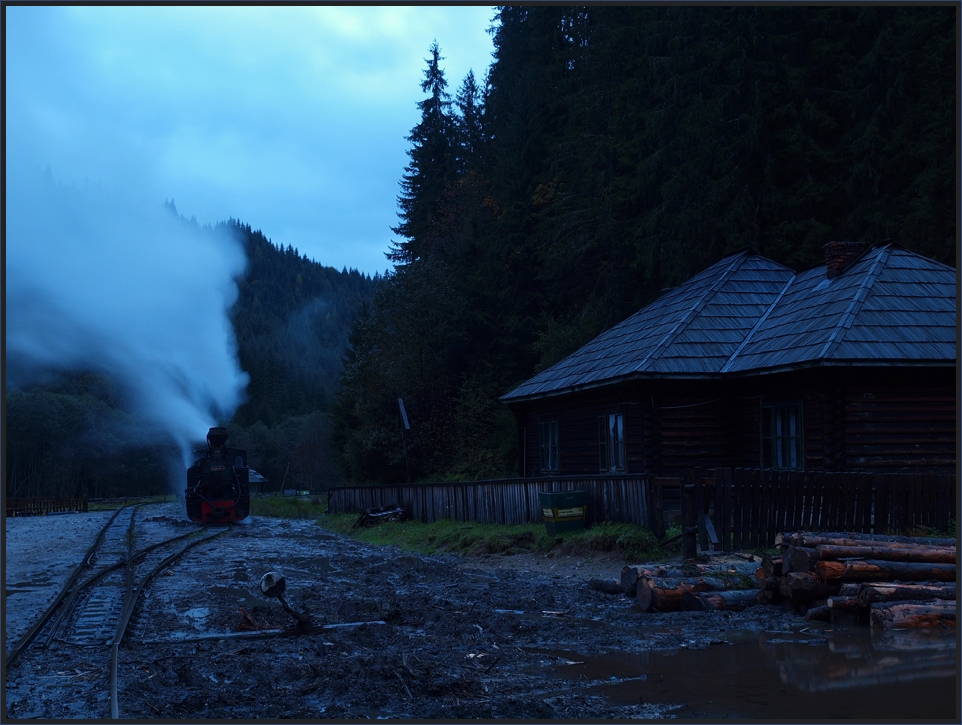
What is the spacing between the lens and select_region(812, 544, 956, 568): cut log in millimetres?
9969

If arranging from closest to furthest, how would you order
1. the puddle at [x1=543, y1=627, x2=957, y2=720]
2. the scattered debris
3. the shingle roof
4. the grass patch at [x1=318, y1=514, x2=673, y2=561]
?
the puddle at [x1=543, y1=627, x2=957, y2=720], the grass patch at [x1=318, y1=514, x2=673, y2=561], the shingle roof, the scattered debris

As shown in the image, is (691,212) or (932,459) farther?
(691,212)

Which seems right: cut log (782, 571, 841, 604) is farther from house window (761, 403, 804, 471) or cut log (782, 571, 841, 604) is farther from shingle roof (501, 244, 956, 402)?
house window (761, 403, 804, 471)

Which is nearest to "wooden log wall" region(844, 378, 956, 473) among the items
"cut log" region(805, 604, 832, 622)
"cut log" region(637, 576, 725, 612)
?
"cut log" region(637, 576, 725, 612)

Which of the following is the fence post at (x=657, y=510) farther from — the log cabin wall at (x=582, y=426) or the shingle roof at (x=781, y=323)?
the log cabin wall at (x=582, y=426)

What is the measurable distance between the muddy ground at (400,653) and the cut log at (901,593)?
86 cm

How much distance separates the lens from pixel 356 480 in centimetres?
4759

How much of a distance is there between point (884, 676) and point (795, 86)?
90.5ft

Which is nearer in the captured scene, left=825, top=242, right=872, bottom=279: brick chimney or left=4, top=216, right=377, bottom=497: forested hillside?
left=825, top=242, right=872, bottom=279: brick chimney

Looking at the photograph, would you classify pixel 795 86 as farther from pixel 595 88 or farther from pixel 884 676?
pixel 884 676

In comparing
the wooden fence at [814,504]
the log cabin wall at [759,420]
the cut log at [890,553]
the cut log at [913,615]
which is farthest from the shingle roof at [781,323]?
the cut log at [913,615]

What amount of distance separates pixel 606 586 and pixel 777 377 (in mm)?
8453

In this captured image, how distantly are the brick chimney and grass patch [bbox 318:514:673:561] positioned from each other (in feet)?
29.8

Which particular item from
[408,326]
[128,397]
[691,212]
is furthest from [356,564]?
[128,397]
